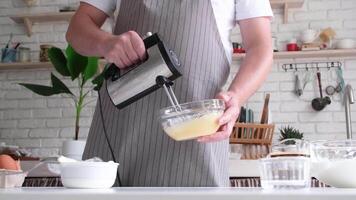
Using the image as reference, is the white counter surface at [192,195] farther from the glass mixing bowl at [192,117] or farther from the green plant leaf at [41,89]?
the green plant leaf at [41,89]

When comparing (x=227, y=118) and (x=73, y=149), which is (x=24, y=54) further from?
(x=227, y=118)

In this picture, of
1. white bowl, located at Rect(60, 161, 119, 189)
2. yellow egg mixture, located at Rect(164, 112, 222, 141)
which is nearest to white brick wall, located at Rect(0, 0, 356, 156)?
yellow egg mixture, located at Rect(164, 112, 222, 141)

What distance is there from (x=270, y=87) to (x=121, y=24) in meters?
1.94

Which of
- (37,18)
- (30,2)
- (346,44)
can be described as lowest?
(346,44)

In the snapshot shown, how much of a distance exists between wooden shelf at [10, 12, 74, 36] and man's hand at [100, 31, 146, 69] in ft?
7.57

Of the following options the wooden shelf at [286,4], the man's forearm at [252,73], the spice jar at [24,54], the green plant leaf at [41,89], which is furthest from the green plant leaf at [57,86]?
the man's forearm at [252,73]

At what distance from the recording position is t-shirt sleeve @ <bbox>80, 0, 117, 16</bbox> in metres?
1.37

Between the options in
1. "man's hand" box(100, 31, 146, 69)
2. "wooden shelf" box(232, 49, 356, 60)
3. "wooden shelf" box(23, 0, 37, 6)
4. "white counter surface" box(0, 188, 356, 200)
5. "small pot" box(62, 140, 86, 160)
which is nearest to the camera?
"white counter surface" box(0, 188, 356, 200)

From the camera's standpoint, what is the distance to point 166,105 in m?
1.23

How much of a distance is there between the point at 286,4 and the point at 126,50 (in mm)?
2286

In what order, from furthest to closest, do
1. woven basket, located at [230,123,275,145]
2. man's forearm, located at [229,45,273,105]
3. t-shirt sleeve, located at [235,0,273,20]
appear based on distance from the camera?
woven basket, located at [230,123,275,145] < t-shirt sleeve, located at [235,0,273,20] < man's forearm, located at [229,45,273,105]

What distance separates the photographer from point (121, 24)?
53.9 inches

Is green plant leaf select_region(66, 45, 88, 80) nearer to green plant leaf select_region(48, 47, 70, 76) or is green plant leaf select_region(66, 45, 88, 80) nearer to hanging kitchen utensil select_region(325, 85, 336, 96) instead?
green plant leaf select_region(48, 47, 70, 76)

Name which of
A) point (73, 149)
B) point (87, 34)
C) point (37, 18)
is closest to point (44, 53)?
point (37, 18)
